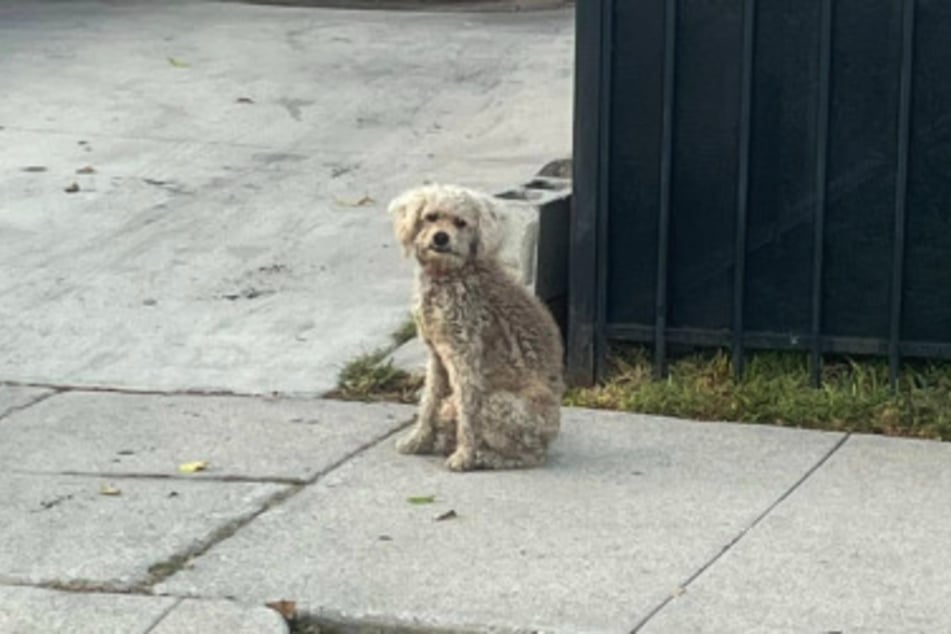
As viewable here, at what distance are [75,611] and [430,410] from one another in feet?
5.24

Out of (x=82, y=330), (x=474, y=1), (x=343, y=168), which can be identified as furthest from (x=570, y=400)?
(x=474, y=1)

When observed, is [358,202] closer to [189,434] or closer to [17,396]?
[17,396]

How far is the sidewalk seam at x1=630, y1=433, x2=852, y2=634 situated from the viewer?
5.21m

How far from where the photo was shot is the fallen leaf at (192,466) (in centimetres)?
647

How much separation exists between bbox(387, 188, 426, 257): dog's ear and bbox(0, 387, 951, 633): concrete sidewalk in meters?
0.77

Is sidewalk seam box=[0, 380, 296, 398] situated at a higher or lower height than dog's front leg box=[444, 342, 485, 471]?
lower

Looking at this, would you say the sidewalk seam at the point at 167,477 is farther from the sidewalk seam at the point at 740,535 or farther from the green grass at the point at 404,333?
the green grass at the point at 404,333

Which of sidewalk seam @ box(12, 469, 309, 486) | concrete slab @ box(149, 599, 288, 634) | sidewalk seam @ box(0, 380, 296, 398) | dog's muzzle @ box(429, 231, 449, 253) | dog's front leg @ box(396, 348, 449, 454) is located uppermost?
dog's muzzle @ box(429, 231, 449, 253)

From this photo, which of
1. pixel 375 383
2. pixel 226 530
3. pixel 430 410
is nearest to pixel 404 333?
pixel 375 383

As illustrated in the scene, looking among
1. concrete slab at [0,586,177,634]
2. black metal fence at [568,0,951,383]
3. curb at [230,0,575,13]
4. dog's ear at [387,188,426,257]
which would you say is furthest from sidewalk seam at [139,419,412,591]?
curb at [230,0,575,13]

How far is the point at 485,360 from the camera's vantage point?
645 cm

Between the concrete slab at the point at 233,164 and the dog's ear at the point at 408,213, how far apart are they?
134 cm

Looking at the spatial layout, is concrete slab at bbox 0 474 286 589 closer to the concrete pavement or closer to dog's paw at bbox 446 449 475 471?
the concrete pavement

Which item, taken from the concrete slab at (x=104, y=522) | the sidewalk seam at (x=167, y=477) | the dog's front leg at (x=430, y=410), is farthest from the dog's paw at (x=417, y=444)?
the concrete slab at (x=104, y=522)
